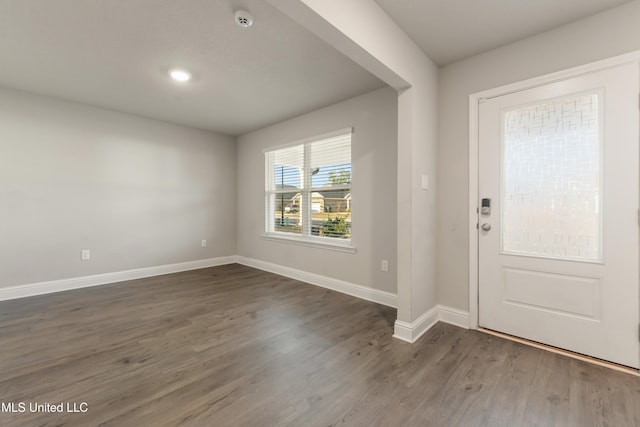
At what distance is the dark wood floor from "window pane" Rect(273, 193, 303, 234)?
1712 millimetres

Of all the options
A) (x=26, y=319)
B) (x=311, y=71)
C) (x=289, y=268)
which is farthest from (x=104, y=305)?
(x=311, y=71)

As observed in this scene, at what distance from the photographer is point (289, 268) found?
14.3 feet

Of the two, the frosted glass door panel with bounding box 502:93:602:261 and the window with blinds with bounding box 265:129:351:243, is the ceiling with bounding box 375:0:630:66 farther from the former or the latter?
the window with blinds with bounding box 265:129:351:243

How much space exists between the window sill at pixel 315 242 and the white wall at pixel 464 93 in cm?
119

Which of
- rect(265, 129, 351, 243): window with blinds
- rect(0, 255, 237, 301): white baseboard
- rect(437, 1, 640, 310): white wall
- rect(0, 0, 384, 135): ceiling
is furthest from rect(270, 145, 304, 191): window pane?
rect(437, 1, 640, 310): white wall

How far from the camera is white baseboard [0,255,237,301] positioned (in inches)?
133

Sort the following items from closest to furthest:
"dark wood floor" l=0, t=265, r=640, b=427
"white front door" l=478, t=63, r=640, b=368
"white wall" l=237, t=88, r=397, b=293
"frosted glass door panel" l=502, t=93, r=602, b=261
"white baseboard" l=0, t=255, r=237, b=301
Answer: "dark wood floor" l=0, t=265, r=640, b=427, "white front door" l=478, t=63, r=640, b=368, "frosted glass door panel" l=502, t=93, r=602, b=261, "white wall" l=237, t=88, r=397, b=293, "white baseboard" l=0, t=255, r=237, b=301

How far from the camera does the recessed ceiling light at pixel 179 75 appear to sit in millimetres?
2850

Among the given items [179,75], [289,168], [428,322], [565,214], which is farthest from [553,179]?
[179,75]

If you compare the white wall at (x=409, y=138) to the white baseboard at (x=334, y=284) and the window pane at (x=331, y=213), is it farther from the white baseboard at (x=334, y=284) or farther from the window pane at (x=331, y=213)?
the window pane at (x=331, y=213)

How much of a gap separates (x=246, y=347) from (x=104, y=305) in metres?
2.06

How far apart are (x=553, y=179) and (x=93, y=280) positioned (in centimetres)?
543

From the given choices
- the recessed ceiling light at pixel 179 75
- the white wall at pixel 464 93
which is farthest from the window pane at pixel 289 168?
the white wall at pixel 464 93

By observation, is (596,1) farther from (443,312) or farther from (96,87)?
(96,87)
